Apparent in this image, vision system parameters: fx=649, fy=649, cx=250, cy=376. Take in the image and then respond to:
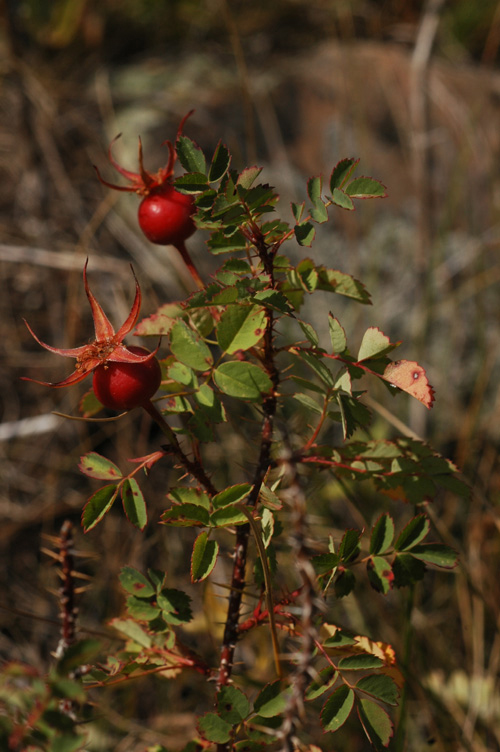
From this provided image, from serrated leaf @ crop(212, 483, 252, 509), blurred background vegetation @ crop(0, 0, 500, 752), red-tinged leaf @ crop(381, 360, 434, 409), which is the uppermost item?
red-tinged leaf @ crop(381, 360, 434, 409)

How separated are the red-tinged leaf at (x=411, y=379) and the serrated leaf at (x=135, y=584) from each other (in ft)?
0.98

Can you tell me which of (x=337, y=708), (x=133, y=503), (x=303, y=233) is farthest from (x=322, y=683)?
(x=303, y=233)

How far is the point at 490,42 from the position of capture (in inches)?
78.0

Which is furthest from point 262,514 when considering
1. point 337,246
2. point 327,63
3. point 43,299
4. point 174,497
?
point 327,63

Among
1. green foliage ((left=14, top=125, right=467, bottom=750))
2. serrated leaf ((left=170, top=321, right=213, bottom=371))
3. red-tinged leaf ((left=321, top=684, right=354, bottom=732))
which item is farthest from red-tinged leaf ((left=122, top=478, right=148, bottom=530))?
red-tinged leaf ((left=321, top=684, right=354, bottom=732))

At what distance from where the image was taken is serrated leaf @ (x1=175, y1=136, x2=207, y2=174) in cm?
55

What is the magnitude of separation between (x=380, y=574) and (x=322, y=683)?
107mm

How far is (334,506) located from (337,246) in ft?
2.47

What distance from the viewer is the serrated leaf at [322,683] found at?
1.77ft

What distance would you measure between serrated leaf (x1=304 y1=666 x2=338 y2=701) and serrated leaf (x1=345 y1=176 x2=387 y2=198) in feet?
1.33

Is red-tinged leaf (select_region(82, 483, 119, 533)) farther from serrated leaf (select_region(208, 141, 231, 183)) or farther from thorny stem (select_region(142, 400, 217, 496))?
serrated leaf (select_region(208, 141, 231, 183))

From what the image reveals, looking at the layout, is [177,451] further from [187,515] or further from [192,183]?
[192,183]

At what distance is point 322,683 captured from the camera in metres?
0.56

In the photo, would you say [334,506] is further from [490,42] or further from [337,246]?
[490,42]
